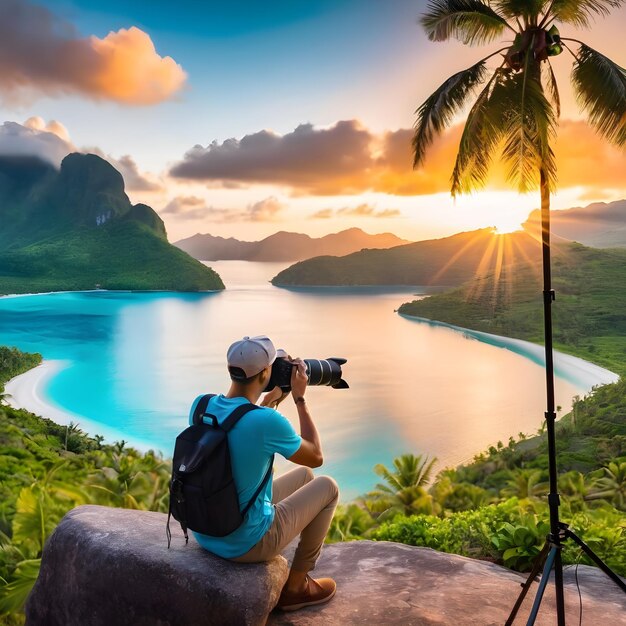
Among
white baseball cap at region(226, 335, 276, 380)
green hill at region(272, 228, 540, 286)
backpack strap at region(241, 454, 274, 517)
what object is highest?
→ green hill at region(272, 228, 540, 286)

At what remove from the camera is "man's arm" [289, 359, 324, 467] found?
2873 millimetres

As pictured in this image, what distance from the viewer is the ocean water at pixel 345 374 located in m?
37.4

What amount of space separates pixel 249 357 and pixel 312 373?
70 cm

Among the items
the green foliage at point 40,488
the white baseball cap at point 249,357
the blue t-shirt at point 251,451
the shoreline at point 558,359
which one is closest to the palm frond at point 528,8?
the white baseball cap at point 249,357

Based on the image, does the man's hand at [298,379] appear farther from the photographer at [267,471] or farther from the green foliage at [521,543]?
the green foliage at [521,543]

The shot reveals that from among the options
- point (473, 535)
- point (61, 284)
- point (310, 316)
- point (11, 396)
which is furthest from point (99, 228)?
point (473, 535)

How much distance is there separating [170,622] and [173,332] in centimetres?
8353

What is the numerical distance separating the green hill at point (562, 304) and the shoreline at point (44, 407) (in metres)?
46.7

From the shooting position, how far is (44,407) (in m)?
37.2

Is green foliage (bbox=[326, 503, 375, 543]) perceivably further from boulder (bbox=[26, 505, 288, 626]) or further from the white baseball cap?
the white baseball cap

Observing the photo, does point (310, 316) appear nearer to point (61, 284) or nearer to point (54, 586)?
point (61, 284)

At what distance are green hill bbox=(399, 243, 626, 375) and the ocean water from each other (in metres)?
4.14

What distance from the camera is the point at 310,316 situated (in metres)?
108

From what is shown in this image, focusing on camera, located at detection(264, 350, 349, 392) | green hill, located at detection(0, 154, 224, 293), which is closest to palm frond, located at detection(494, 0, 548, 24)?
camera, located at detection(264, 350, 349, 392)
